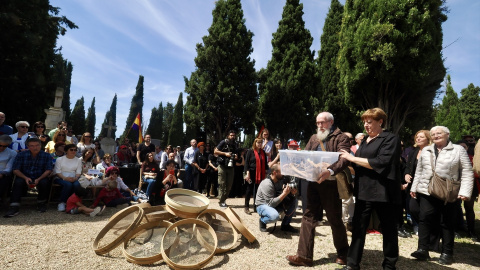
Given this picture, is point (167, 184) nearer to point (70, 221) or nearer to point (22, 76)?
point (70, 221)

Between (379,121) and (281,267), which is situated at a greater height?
(379,121)

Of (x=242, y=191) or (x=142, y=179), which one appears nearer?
(x=142, y=179)

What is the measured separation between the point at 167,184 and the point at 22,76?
31.0 feet

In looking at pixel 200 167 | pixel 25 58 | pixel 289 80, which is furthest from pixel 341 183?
pixel 289 80

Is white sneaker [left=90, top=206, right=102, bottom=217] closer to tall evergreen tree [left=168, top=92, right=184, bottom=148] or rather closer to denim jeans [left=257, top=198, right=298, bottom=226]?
denim jeans [left=257, top=198, right=298, bottom=226]

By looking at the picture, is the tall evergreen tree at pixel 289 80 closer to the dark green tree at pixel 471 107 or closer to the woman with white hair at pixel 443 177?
the woman with white hair at pixel 443 177

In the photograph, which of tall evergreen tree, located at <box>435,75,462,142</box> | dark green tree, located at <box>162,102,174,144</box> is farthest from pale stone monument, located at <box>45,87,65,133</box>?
dark green tree, located at <box>162,102,174,144</box>

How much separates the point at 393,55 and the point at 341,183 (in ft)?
31.4

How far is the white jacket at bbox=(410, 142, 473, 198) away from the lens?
11.4 ft

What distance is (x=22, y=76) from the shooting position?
11.1 metres

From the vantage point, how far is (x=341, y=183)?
303 centimetres

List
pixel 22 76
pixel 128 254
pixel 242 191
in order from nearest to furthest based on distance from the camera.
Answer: pixel 128 254 < pixel 242 191 < pixel 22 76

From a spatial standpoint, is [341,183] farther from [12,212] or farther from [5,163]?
[5,163]

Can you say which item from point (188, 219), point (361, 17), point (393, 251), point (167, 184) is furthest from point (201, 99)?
point (393, 251)
